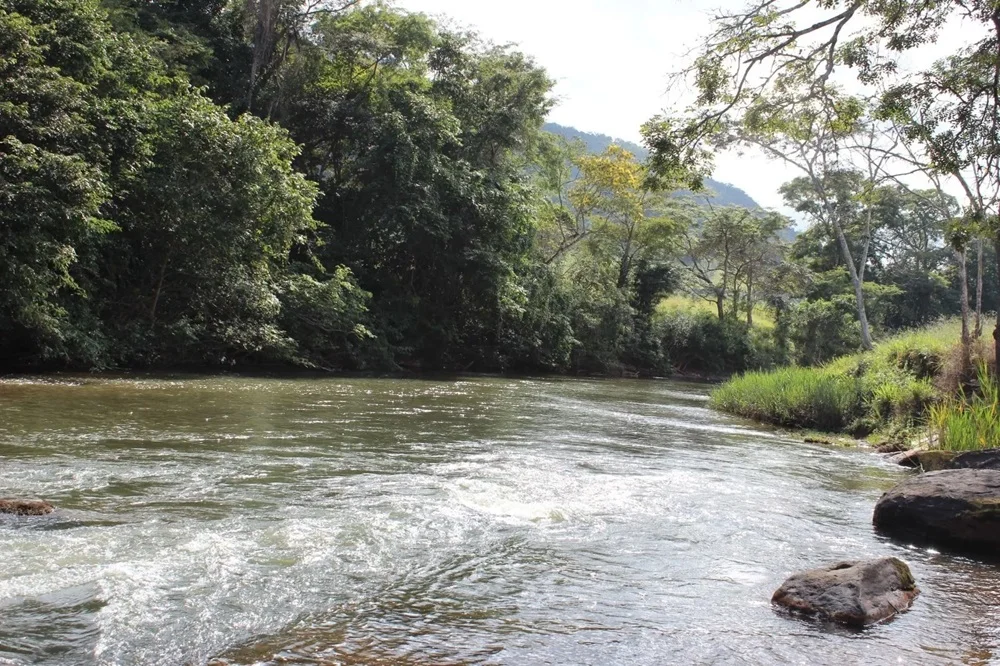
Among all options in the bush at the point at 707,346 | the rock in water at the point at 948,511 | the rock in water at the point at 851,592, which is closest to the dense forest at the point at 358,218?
the bush at the point at 707,346

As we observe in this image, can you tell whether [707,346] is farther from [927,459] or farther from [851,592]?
[851,592]

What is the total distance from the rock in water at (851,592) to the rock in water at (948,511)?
1.78 metres

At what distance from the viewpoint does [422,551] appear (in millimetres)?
5562

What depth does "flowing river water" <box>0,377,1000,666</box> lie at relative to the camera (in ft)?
13.0

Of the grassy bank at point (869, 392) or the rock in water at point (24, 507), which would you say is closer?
the rock in water at point (24, 507)

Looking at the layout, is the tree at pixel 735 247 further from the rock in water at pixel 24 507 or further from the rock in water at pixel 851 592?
the rock in water at pixel 24 507

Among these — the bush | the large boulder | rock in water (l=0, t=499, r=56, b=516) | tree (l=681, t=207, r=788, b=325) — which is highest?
tree (l=681, t=207, r=788, b=325)

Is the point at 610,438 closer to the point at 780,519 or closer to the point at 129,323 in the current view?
the point at 780,519

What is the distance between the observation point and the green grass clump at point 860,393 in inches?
598

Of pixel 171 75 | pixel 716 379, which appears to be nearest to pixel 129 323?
pixel 171 75

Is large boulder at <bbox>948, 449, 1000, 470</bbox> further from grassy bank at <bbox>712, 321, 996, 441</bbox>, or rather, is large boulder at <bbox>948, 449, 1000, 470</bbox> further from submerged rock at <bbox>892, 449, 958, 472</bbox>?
grassy bank at <bbox>712, 321, 996, 441</bbox>

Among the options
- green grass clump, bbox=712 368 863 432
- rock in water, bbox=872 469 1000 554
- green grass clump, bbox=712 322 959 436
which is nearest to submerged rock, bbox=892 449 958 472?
rock in water, bbox=872 469 1000 554

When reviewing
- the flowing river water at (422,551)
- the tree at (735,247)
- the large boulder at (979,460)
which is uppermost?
the tree at (735,247)

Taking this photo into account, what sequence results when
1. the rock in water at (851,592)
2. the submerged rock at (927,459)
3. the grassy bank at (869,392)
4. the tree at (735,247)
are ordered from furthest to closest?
1. the tree at (735,247)
2. the grassy bank at (869,392)
3. the submerged rock at (927,459)
4. the rock in water at (851,592)
